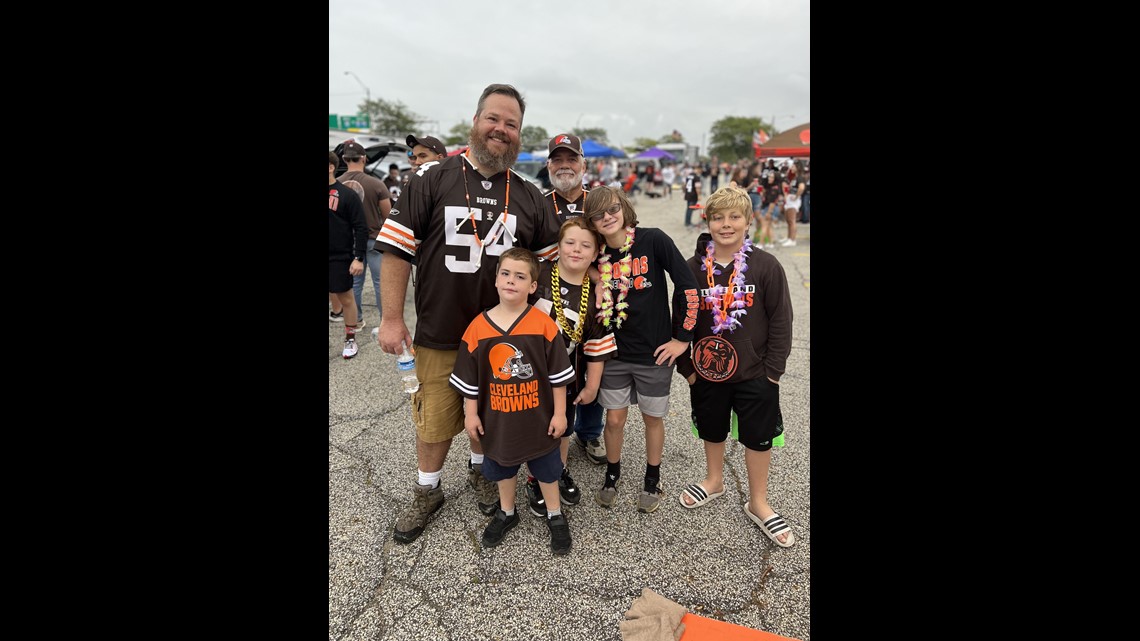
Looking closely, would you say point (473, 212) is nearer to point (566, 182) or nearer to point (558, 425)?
point (566, 182)

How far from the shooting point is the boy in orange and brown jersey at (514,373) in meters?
2.34

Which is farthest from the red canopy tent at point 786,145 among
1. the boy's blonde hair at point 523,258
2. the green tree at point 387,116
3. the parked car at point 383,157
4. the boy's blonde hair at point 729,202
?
the green tree at point 387,116

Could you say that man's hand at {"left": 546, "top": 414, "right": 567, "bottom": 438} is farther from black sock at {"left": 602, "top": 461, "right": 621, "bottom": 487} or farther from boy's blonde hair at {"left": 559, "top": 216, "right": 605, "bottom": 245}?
boy's blonde hair at {"left": 559, "top": 216, "right": 605, "bottom": 245}

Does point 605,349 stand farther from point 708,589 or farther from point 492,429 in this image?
point 708,589

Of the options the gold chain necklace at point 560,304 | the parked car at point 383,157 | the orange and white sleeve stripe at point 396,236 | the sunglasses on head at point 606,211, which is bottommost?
the gold chain necklace at point 560,304

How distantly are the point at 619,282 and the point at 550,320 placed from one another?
0.45 meters

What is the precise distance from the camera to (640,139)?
11388cm

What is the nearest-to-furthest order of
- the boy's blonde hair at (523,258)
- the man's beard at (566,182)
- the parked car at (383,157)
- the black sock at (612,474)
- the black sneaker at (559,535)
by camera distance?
the boy's blonde hair at (523,258) → the black sneaker at (559,535) → the black sock at (612,474) → the man's beard at (566,182) → the parked car at (383,157)

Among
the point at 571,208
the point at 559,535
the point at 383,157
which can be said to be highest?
the point at 383,157

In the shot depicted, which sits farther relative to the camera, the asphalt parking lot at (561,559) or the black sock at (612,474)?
the black sock at (612,474)

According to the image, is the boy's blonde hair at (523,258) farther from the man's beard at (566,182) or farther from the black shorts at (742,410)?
the black shorts at (742,410)

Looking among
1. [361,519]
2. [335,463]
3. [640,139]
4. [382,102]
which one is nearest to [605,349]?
[361,519]

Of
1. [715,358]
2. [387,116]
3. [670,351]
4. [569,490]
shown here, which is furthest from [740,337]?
[387,116]

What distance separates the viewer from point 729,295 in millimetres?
2469
